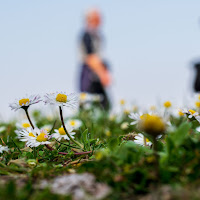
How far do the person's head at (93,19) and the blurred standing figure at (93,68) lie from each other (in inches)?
16.8

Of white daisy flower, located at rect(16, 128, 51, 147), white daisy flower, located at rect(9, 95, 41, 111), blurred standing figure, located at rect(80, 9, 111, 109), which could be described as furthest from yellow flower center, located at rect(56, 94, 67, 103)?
blurred standing figure, located at rect(80, 9, 111, 109)

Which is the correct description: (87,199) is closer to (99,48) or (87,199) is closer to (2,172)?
(2,172)

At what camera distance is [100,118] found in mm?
4898

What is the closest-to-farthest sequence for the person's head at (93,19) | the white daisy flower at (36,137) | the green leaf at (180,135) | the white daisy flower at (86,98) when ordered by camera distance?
the green leaf at (180,135) < the white daisy flower at (36,137) < the white daisy flower at (86,98) < the person's head at (93,19)

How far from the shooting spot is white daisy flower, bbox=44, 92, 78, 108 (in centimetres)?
210

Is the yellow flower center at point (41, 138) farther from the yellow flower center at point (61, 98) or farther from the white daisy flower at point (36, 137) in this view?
the yellow flower center at point (61, 98)

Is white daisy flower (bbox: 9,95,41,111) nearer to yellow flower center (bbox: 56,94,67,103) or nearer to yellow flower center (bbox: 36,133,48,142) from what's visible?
yellow flower center (bbox: 56,94,67,103)

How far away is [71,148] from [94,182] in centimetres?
84

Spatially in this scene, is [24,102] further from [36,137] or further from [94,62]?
[94,62]

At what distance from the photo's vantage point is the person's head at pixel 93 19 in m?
9.44

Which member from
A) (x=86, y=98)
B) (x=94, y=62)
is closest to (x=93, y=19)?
(x=94, y=62)

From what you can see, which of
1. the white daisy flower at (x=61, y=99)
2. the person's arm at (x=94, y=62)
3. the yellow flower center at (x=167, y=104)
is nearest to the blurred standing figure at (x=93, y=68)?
the person's arm at (x=94, y=62)

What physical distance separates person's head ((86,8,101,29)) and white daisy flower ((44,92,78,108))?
24.9ft

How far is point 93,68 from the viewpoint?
8.52 metres
